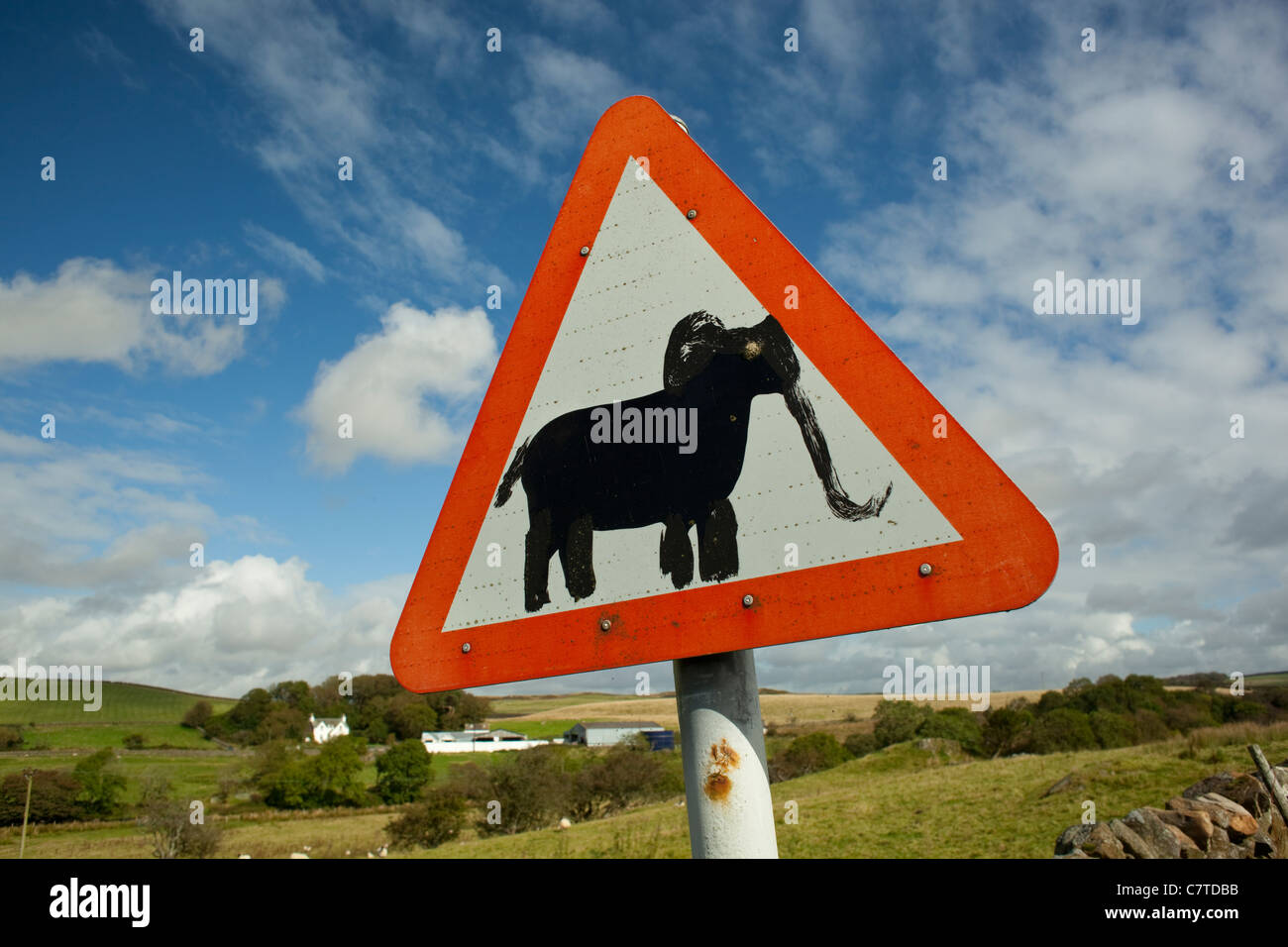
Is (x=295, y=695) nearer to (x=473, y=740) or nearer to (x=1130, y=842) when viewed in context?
(x=473, y=740)

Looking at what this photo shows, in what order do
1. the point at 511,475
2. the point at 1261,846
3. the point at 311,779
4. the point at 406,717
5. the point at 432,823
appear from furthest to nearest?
the point at 406,717
the point at 311,779
the point at 432,823
the point at 1261,846
the point at 511,475

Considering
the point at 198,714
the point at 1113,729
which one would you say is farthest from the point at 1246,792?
the point at 198,714

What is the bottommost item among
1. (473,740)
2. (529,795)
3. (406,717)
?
(473,740)

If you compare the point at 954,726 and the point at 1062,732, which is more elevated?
the point at 1062,732

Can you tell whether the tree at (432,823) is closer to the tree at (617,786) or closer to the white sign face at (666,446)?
the tree at (617,786)

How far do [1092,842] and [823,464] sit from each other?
18.6 ft

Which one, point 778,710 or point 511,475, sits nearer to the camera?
point 511,475

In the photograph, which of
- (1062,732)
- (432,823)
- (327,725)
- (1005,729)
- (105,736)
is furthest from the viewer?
(327,725)

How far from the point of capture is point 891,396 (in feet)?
4.98

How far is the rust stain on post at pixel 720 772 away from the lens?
148cm

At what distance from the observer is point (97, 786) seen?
111 feet

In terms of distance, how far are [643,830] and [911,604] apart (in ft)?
41.4
